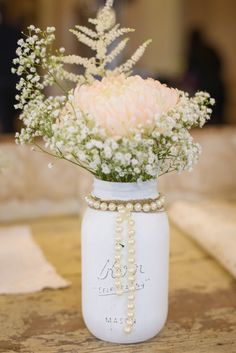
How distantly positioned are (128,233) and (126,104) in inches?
8.2

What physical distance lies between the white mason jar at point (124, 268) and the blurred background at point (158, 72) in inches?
18.2

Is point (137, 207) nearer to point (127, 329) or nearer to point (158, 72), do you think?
point (127, 329)

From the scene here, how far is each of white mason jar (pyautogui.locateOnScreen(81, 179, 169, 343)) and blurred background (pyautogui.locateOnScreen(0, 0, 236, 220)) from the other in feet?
1.52

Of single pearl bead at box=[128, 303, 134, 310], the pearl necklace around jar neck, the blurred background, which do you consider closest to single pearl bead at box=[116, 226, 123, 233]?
the pearl necklace around jar neck

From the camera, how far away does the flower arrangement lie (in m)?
0.88

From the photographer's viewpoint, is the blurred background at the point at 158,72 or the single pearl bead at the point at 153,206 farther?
the blurred background at the point at 158,72

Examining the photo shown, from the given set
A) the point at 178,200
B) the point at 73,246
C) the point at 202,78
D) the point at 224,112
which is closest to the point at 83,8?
the point at 202,78

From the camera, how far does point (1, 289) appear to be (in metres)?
1.20

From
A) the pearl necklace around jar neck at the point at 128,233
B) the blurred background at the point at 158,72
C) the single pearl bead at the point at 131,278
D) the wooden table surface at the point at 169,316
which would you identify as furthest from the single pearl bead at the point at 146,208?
the blurred background at the point at 158,72

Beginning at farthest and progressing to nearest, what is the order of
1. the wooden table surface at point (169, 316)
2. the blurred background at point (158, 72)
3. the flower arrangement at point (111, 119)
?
the blurred background at point (158, 72) → the wooden table surface at point (169, 316) → the flower arrangement at point (111, 119)

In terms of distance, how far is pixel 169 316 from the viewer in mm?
1102

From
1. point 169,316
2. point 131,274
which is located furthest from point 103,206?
point 169,316

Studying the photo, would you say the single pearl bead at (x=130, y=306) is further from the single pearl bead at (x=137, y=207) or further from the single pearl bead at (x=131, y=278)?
the single pearl bead at (x=137, y=207)

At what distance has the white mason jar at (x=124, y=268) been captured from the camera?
948mm
